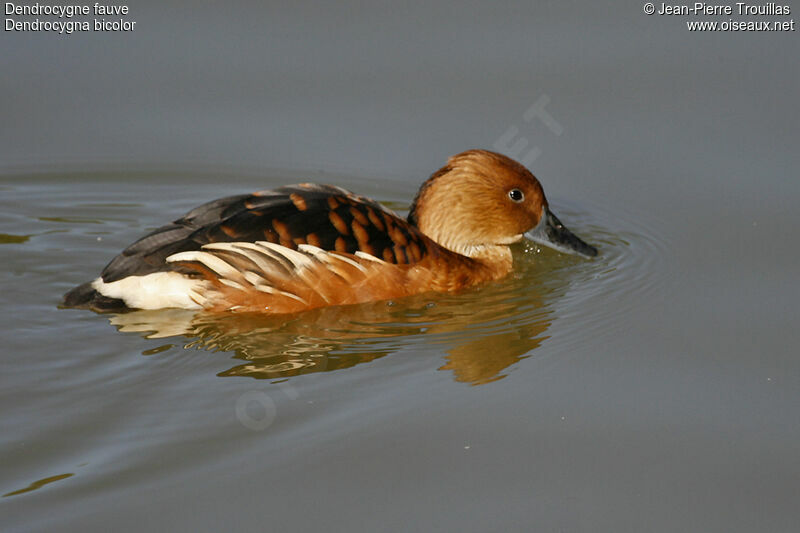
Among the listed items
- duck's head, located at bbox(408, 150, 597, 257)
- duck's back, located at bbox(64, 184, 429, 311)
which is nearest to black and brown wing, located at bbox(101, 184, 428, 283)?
duck's back, located at bbox(64, 184, 429, 311)

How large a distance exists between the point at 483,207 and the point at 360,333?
159 cm

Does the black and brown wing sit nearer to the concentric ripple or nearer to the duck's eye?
the concentric ripple

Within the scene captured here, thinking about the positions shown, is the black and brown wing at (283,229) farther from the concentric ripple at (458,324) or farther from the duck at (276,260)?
the concentric ripple at (458,324)

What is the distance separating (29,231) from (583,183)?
14.0ft

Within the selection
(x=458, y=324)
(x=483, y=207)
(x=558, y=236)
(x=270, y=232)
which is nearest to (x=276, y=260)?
(x=270, y=232)

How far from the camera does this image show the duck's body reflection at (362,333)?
6.46 m

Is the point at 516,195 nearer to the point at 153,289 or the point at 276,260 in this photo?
the point at 276,260

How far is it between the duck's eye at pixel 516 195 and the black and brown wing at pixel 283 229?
3.15 ft

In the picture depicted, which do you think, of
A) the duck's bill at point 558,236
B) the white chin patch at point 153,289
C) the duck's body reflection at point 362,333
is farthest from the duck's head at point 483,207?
the white chin patch at point 153,289

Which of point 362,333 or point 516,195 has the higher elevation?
point 516,195

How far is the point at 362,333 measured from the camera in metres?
6.83

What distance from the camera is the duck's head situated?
780cm

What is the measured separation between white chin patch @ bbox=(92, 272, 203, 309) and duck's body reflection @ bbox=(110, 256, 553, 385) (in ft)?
0.23

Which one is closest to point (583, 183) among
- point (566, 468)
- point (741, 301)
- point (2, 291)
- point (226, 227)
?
point (741, 301)
